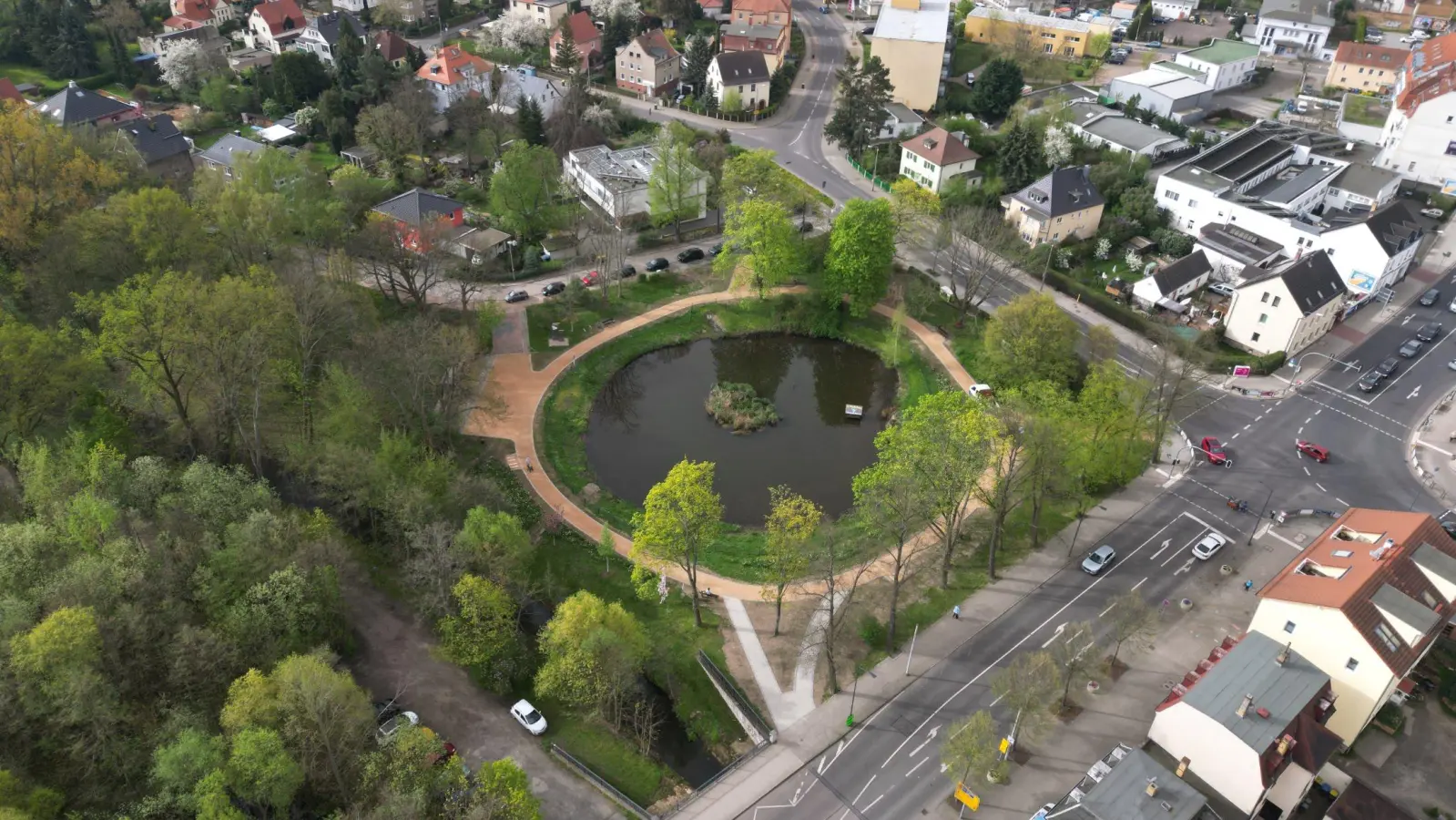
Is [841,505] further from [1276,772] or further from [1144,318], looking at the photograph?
[1144,318]

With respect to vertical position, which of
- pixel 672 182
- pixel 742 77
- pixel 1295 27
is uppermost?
pixel 1295 27

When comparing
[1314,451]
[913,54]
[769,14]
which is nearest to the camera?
[1314,451]

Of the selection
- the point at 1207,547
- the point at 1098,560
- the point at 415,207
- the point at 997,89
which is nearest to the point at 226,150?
the point at 415,207

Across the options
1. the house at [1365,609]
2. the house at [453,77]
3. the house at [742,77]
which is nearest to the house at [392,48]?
the house at [453,77]

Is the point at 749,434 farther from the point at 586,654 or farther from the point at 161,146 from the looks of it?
the point at 161,146

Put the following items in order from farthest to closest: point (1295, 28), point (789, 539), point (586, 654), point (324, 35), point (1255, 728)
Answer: point (1295, 28)
point (324, 35)
point (789, 539)
point (586, 654)
point (1255, 728)

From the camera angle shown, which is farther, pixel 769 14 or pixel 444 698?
pixel 769 14
